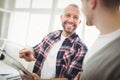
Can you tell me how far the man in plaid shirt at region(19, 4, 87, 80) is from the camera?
1.71 metres

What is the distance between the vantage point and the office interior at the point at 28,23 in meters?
3.16

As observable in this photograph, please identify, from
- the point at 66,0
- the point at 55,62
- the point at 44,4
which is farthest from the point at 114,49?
the point at 44,4

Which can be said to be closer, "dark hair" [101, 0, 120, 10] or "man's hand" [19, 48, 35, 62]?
"dark hair" [101, 0, 120, 10]

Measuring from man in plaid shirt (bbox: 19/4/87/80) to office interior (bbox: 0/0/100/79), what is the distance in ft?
2.59

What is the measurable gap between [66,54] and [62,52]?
1.7 inches

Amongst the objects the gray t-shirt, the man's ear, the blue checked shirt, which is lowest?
the blue checked shirt

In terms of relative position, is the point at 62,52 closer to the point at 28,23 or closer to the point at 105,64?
the point at 105,64

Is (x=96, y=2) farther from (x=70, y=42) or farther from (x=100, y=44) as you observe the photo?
(x=70, y=42)

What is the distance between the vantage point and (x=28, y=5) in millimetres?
3842

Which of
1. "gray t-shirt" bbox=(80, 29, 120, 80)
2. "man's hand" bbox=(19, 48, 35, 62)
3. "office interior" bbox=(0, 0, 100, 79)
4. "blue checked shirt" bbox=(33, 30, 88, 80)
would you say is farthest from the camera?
"office interior" bbox=(0, 0, 100, 79)

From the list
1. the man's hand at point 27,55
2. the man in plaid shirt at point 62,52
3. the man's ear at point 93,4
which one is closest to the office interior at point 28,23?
the man in plaid shirt at point 62,52

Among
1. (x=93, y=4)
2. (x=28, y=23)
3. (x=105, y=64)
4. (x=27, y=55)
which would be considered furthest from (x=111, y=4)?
(x=28, y=23)

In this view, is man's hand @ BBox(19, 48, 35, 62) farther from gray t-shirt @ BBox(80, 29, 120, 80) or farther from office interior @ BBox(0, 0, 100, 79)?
office interior @ BBox(0, 0, 100, 79)

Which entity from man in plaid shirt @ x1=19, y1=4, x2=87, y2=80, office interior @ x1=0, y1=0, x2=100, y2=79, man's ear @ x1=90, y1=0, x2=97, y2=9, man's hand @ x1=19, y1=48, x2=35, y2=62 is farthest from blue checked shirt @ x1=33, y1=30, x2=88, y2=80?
man's ear @ x1=90, y1=0, x2=97, y2=9
